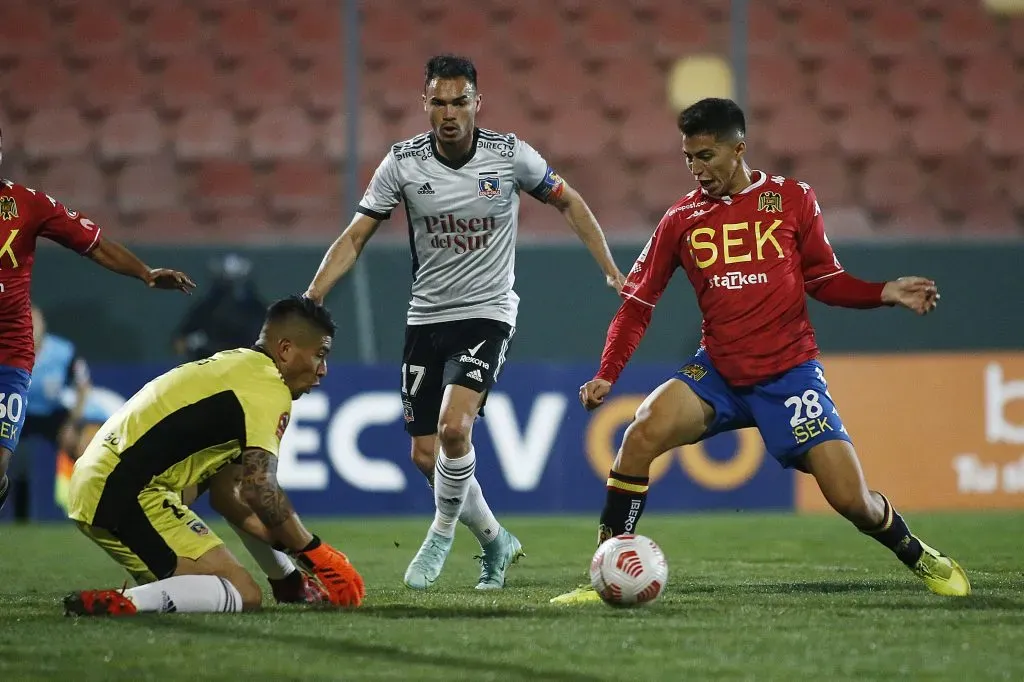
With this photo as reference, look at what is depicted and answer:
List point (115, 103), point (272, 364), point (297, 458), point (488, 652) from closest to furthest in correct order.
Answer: point (488, 652) → point (272, 364) → point (297, 458) → point (115, 103)

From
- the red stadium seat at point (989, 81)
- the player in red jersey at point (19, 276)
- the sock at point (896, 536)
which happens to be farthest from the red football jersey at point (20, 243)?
the red stadium seat at point (989, 81)

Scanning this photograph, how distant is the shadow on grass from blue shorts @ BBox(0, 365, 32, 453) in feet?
6.05

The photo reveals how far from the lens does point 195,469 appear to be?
217 inches

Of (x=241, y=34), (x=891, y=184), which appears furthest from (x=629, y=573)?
(x=241, y=34)

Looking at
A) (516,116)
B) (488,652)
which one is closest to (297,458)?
(516,116)

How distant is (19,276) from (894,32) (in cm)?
872

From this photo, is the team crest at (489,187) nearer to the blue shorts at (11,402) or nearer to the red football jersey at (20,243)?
the red football jersey at (20,243)

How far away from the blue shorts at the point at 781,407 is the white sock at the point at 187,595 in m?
1.95

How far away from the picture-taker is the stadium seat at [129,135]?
12484 mm

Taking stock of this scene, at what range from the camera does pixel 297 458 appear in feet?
35.6

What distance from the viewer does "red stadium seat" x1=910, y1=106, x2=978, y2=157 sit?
504 inches

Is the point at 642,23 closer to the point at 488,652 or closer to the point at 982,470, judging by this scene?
the point at 982,470

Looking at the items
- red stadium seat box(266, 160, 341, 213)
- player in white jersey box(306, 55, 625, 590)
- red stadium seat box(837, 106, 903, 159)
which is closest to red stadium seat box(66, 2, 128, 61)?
red stadium seat box(266, 160, 341, 213)

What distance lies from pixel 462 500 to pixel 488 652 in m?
2.20
